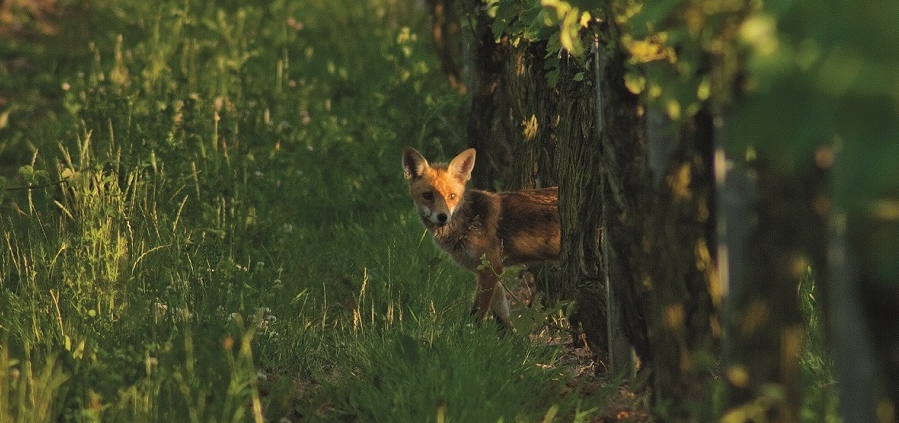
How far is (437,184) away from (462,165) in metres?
0.28

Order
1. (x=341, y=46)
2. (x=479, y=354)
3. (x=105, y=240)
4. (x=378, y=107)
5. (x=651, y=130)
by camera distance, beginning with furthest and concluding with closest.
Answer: (x=341, y=46) → (x=378, y=107) → (x=105, y=240) → (x=479, y=354) → (x=651, y=130)

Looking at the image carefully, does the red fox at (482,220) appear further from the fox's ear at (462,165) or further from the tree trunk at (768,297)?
the tree trunk at (768,297)

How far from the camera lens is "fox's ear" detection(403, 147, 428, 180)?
835 centimetres

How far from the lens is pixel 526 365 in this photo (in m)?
5.46

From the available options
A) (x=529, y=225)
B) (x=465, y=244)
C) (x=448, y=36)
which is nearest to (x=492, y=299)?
(x=529, y=225)

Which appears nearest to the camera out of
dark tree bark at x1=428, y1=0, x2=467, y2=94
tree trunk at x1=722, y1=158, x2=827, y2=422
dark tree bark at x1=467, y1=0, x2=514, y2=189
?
tree trunk at x1=722, y1=158, x2=827, y2=422

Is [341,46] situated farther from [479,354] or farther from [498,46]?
[479,354]

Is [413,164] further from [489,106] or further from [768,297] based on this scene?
[768,297]

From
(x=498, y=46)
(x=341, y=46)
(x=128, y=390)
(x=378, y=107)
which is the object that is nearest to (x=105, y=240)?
(x=128, y=390)

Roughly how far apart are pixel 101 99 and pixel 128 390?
16.4 feet

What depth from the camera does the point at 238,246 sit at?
7.70 meters

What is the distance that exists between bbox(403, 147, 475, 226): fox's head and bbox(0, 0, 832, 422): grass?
259 millimetres

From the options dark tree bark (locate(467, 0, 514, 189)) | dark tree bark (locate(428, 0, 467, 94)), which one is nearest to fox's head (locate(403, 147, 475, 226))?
dark tree bark (locate(467, 0, 514, 189))

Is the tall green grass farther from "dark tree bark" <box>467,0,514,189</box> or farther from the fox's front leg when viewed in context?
"dark tree bark" <box>467,0,514,189</box>
